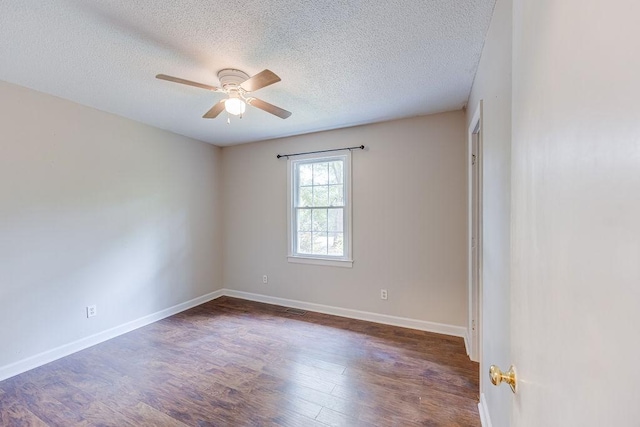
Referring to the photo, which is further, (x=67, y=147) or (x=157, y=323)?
(x=157, y=323)

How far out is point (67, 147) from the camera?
276 centimetres

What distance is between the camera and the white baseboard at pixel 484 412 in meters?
1.70

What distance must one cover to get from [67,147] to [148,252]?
4.71 feet

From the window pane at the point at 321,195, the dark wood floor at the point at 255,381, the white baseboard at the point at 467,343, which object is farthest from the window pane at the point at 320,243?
the white baseboard at the point at 467,343

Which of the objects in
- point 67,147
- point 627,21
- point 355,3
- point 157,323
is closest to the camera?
point 627,21

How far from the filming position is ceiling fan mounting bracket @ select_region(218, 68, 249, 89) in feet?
7.00

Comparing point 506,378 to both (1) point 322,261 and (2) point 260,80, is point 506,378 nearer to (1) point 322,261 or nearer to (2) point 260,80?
(2) point 260,80

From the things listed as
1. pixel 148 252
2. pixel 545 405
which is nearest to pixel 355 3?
pixel 545 405

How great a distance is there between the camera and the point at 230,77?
215 cm

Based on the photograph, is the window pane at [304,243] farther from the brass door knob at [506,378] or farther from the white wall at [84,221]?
the brass door knob at [506,378]

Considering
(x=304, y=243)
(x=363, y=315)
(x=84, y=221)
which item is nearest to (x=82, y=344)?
(x=84, y=221)

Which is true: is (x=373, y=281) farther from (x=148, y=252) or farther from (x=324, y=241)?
(x=148, y=252)

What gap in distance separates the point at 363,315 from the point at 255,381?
167 centimetres

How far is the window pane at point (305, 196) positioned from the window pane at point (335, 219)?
1.17 feet
